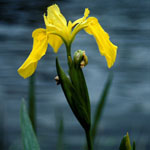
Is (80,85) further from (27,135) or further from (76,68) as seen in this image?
(27,135)

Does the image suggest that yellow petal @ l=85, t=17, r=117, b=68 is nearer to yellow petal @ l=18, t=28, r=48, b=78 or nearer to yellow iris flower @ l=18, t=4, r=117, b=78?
yellow iris flower @ l=18, t=4, r=117, b=78

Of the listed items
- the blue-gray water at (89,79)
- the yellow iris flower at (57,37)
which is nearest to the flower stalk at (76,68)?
the yellow iris flower at (57,37)

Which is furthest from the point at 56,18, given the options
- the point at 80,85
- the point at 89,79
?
the point at 89,79

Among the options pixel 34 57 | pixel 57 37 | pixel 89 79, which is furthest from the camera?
pixel 89 79

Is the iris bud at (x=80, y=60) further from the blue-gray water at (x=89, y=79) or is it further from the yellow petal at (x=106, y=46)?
the blue-gray water at (x=89, y=79)

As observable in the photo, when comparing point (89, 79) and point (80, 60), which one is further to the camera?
point (89, 79)

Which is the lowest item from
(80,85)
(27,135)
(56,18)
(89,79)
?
(89,79)

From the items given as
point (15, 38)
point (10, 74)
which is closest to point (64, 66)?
point (10, 74)
